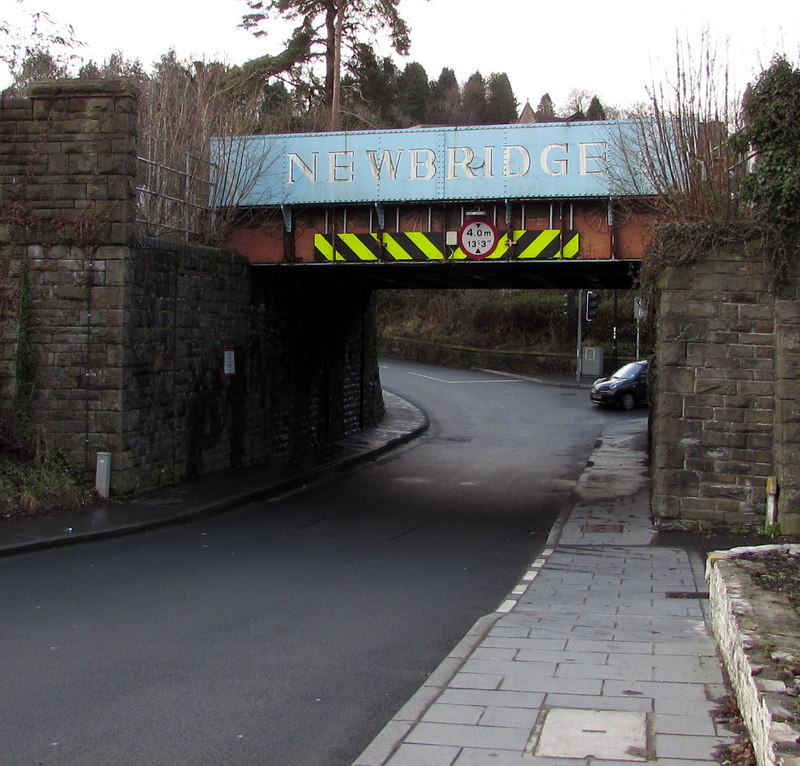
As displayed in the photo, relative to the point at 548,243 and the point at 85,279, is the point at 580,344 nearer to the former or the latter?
the point at 548,243

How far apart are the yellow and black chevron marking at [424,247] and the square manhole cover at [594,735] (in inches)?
417

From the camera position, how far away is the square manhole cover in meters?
4.52

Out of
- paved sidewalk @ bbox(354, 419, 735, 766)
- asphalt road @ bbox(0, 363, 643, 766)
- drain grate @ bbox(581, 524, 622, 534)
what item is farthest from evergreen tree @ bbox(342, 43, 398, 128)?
paved sidewalk @ bbox(354, 419, 735, 766)

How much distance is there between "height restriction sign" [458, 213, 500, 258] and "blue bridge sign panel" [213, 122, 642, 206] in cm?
55

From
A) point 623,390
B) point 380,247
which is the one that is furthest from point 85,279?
point 623,390

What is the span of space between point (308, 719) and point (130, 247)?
9.38m

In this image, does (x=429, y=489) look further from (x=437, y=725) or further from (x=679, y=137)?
(x=437, y=725)

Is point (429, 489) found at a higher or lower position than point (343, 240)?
lower

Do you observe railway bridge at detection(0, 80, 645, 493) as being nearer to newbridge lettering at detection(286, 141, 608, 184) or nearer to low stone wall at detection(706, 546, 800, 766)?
newbridge lettering at detection(286, 141, 608, 184)

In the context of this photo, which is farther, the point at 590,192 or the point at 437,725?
the point at 590,192

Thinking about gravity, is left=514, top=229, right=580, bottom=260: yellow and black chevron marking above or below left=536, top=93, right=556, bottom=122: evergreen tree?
below

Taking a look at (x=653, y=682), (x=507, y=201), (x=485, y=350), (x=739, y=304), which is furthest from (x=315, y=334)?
(x=485, y=350)

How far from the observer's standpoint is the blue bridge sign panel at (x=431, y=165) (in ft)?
46.4

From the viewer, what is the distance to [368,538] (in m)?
12.0
